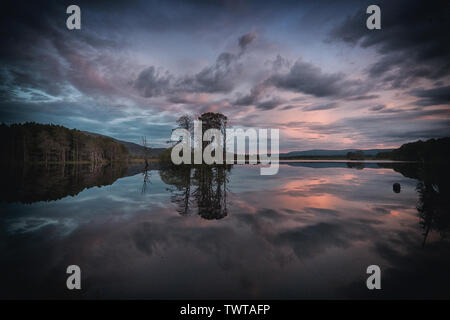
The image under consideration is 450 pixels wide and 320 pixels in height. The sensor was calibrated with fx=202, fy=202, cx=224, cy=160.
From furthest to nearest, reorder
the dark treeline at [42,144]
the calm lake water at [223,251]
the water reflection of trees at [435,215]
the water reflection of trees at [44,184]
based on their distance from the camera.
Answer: the dark treeline at [42,144]
the water reflection of trees at [44,184]
the water reflection of trees at [435,215]
the calm lake water at [223,251]

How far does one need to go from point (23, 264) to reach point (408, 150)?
19217 centimetres

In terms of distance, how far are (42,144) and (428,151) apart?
667 ft

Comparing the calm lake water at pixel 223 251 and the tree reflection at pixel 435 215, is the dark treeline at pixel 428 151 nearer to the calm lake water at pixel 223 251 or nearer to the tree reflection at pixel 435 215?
the tree reflection at pixel 435 215

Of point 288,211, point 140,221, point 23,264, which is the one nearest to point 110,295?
point 23,264

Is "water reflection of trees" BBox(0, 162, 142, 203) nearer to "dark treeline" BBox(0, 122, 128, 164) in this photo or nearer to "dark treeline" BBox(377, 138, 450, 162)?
"dark treeline" BBox(0, 122, 128, 164)

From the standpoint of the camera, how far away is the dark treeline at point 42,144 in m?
86.0

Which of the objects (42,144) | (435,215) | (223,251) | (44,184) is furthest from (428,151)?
(42,144)

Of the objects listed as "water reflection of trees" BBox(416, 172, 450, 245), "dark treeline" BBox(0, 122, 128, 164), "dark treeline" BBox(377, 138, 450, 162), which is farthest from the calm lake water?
"dark treeline" BBox(377, 138, 450, 162)

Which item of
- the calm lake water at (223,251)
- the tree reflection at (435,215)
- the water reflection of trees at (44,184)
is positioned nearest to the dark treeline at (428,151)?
the tree reflection at (435,215)

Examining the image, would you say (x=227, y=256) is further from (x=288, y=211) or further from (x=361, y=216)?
(x=361, y=216)

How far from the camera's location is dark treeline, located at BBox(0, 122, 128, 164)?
86000mm

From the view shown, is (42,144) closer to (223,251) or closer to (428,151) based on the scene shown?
(223,251)

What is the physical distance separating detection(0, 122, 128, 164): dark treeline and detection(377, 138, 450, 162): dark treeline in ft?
625

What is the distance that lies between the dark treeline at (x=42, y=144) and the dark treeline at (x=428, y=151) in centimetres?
19058
